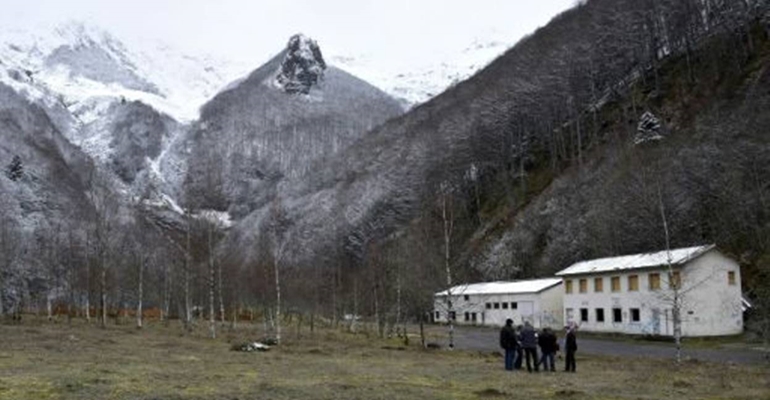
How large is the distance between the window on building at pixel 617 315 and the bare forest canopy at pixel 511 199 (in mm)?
9804

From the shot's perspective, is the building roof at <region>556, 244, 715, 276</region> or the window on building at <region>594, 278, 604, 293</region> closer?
the building roof at <region>556, 244, 715, 276</region>

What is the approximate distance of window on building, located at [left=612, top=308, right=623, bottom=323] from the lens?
66.2 meters

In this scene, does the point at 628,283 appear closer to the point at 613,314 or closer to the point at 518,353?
the point at 613,314

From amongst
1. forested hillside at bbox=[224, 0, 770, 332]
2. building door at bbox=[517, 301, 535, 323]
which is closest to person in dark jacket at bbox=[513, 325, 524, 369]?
forested hillside at bbox=[224, 0, 770, 332]

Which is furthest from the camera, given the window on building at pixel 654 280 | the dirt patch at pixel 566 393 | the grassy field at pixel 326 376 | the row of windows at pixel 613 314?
the row of windows at pixel 613 314

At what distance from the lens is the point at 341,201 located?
500 ft

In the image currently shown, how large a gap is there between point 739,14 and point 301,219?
8384 cm

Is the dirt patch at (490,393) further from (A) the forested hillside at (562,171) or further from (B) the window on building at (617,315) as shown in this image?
(B) the window on building at (617,315)

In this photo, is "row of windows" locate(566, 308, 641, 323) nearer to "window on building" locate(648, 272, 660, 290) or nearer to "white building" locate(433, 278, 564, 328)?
"window on building" locate(648, 272, 660, 290)

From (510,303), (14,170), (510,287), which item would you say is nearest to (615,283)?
→ (510,303)

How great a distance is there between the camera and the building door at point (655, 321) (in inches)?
2392

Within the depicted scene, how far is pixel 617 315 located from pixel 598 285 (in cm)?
379

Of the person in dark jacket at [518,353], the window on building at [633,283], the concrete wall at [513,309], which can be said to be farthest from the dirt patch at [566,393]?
the concrete wall at [513,309]

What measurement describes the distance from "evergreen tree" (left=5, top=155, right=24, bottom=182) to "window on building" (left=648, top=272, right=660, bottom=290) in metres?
123
